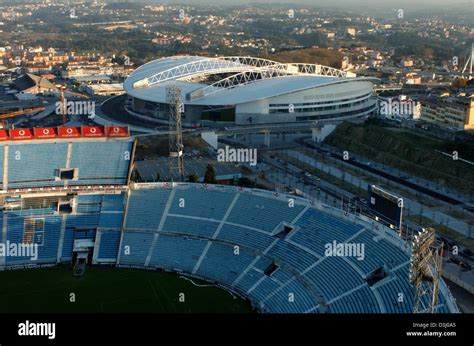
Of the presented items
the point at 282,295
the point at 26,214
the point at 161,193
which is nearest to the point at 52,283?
the point at 26,214

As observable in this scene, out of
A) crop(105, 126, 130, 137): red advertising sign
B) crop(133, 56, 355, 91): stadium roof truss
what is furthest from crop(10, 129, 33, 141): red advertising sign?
crop(133, 56, 355, 91): stadium roof truss

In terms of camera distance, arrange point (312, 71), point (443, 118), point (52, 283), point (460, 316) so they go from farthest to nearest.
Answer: point (312, 71)
point (443, 118)
point (52, 283)
point (460, 316)

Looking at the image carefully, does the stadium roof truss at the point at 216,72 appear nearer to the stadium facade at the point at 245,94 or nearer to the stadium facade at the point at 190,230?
the stadium facade at the point at 245,94

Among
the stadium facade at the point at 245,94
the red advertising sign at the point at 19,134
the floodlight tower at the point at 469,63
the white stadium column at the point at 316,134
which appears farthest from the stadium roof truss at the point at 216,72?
the floodlight tower at the point at 469,63

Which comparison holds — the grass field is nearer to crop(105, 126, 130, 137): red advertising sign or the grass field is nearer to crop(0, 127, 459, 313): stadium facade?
crop(0, 127, 459, 313): stadium facade

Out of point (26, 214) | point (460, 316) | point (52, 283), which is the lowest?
point (52, 283)

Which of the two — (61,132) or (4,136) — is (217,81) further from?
(4,136)

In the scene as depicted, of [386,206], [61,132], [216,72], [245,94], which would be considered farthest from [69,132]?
[216,72]

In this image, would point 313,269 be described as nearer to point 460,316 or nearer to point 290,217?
point 290,217

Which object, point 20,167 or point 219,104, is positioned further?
point 219,104

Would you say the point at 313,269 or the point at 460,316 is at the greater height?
the point at 460,316
